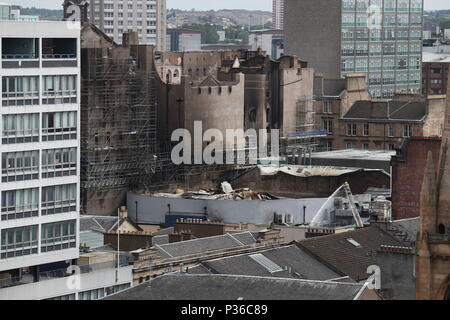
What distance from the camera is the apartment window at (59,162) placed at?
90.1 meters

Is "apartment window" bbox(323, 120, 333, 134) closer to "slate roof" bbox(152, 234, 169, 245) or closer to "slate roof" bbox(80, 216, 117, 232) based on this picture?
"slate roof" bbox(80, 216, 117, 232)

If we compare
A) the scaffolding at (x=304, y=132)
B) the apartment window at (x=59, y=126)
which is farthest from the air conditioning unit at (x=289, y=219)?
the scaffolding at (x=304, y=132)

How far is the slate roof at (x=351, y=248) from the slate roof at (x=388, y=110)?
79790 mm

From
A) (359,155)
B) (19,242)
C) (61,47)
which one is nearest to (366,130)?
(359,155)

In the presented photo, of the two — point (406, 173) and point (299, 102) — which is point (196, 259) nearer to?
point (406, 173)

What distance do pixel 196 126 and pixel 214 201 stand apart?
2200 centimetres

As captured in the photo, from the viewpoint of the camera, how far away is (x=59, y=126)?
91188 millimetres

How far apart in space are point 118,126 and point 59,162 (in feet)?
166

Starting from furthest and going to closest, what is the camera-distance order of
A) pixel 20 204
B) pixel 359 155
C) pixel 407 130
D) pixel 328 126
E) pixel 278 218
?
pixel 328 126 → pixel 407 130 → pixel 359 155 → pixel 278 218 → pixel 20 204

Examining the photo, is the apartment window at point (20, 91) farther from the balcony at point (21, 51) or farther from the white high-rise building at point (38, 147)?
the balcony at point (21, 51)

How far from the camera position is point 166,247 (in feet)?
317

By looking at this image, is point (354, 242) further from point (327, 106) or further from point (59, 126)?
point (327, 106)

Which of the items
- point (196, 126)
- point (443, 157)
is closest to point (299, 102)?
point (196, 126)

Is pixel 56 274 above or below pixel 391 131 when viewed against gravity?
below
